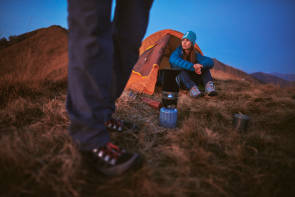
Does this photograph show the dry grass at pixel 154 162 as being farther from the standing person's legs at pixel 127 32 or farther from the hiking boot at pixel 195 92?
the hiking boot at pixel 195 92

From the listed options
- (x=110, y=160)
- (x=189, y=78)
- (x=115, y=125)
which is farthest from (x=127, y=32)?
(x=189, y=78)

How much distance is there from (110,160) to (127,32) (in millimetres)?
785

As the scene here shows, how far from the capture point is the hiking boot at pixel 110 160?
0.66 m

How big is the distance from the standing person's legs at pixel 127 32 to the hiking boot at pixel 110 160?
320 mm

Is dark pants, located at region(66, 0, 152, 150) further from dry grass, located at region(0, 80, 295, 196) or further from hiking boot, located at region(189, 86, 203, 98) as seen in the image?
hiking boot, located at region(189, 86, 203, 98)

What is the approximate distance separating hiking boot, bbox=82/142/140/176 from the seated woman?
1.81 metres

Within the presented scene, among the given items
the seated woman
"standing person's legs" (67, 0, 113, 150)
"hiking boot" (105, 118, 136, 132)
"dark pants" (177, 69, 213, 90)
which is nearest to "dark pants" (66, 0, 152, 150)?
"standing person's legs" (67, 0, 113, 150)

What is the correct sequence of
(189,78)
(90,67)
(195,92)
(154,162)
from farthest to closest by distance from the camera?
1. (189,78)
2. (195,92)
3. (154,162)
4. (90,67)

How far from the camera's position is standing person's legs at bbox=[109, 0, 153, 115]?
32.6 inches

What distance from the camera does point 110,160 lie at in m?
0.67

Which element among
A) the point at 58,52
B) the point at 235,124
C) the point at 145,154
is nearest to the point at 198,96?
the point at 235,124

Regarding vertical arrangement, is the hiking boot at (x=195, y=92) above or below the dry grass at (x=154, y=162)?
above

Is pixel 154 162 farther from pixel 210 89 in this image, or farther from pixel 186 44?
pixel 186 44

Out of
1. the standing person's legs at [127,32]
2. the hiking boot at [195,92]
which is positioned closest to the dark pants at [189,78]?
the hiking boot at [195,92]
